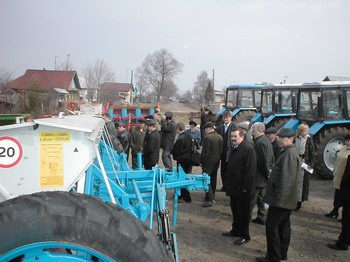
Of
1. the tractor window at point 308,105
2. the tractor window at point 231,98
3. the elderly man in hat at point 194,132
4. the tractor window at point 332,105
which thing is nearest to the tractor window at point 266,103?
the tractor window at point 231,98

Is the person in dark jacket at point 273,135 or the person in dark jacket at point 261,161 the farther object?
the person in dark jacket at point 273,135

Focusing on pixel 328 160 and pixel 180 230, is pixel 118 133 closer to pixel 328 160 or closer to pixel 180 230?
pixel 180 230

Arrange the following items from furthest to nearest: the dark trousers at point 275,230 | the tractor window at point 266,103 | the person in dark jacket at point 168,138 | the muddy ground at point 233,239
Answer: the tractor window at point 266,103 < the person in dark jacket at point 168,138 < the muddy ground at point 233,239 < the dark trousers at point 275,230

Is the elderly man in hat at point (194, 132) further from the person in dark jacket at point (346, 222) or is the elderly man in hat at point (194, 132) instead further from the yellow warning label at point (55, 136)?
the yellow warning label at point (55, 136)

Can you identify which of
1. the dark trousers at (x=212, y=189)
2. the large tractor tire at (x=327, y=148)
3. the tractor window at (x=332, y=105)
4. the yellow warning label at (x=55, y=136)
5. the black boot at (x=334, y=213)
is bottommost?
the black boot at (x=334, y=213)

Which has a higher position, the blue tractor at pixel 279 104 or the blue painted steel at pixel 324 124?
the blue tractor at pixel 279 104

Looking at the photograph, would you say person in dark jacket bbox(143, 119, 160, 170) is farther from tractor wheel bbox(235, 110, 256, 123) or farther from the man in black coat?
tractor wheel bbox(235, 110, 256, 123)

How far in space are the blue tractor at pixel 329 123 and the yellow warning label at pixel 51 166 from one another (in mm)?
7703

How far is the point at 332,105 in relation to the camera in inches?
349

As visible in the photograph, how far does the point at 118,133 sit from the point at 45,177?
748 centimetres

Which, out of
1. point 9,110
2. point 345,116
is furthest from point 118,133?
point 9,110

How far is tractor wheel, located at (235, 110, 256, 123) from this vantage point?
48.5 feet

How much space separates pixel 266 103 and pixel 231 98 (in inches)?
119

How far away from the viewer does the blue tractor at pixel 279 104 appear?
38.3 ft
